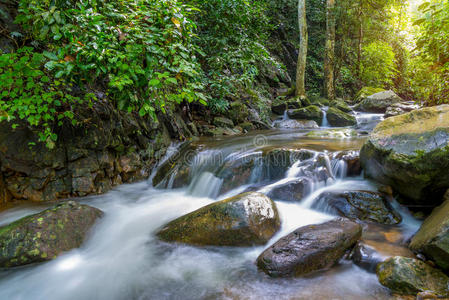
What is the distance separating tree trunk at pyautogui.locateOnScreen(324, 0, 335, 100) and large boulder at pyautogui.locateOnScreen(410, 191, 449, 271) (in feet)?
37.2

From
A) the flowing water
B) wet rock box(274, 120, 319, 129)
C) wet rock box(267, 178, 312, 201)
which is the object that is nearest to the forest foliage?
the flowing water

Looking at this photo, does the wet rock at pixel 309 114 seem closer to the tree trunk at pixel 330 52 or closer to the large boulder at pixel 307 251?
the tree trunk at pixel 330 52

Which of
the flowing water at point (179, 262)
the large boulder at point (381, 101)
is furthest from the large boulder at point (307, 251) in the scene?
the large boulder at point (381, 101)

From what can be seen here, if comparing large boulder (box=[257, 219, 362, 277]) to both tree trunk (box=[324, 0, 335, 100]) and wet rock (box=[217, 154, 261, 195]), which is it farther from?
tree trunk (box=[324, 0, 335, 100])

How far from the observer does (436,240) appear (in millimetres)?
2172

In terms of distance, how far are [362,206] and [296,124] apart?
684 cm

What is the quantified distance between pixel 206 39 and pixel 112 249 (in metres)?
5.59

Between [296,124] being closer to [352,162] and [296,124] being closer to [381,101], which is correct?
[381,101]

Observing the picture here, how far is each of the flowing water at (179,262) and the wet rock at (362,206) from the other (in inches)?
4.6

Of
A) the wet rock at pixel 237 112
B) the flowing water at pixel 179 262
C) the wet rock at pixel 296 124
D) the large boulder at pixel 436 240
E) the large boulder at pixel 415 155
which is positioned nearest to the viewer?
the large boulder at pixel 436 240

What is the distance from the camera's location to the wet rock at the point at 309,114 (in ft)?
33.0

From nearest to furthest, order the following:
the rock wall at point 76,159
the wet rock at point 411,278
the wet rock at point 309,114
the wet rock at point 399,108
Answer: the wet rock at point 411,278, the rock wall at point 76,159, the wet rock at point 399,108, the wet rock at point 309,114

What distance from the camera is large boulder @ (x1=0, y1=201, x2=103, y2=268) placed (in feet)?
8.51

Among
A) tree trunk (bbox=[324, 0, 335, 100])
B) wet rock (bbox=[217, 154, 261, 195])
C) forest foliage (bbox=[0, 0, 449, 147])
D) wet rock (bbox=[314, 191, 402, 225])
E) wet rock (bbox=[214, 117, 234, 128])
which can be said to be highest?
tree trunk (bbox=[324, 0, 335, 100])
